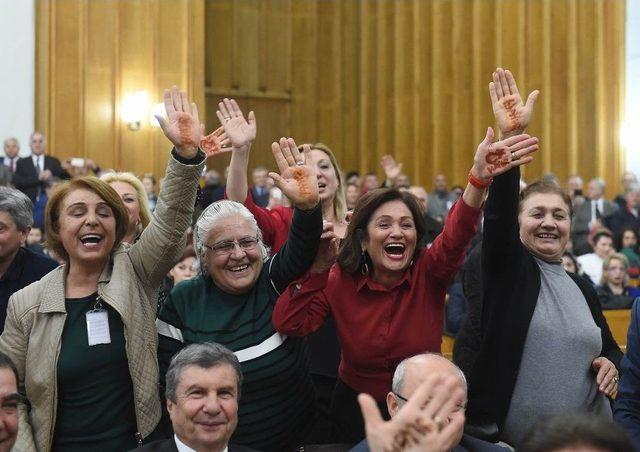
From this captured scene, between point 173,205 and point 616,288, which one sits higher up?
point 173,205

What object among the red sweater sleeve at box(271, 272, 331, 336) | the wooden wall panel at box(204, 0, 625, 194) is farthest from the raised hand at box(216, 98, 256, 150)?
the wooden wall panel at box(204, 0, 625, 194)

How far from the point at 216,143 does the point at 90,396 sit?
1214 millimetres

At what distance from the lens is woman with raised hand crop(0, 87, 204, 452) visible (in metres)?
2.75

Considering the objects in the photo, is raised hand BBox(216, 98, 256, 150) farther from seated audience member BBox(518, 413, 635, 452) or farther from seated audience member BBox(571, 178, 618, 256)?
seated audience member BBox(571, 178, 618, 256)

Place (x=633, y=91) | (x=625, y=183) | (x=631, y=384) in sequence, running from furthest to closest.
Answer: (x=633, y=91)
(x=625, y=183)
(x=631, y=384)

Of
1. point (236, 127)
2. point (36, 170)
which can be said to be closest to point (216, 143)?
point (236, 127)

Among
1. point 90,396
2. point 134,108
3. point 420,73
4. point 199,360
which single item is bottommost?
point 90,396

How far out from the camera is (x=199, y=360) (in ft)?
8.39

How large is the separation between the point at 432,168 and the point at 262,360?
1113 centimetres

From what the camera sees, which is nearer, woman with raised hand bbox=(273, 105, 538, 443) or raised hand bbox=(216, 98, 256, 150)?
woman with raised hand bbox=(273, 105, 538, 443)

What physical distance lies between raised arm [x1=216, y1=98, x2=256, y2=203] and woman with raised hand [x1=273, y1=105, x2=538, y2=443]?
0.61 metres

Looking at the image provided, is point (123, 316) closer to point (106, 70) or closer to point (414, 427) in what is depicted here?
point (414, 427)

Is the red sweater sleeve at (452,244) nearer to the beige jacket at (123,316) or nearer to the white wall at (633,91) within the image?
the beige jacket at (123,316)

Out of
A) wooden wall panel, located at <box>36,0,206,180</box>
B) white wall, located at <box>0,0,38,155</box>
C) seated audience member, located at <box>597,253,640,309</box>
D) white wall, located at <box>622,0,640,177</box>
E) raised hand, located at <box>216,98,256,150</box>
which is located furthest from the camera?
white wall, located at <box>622,0,640,177</box>
